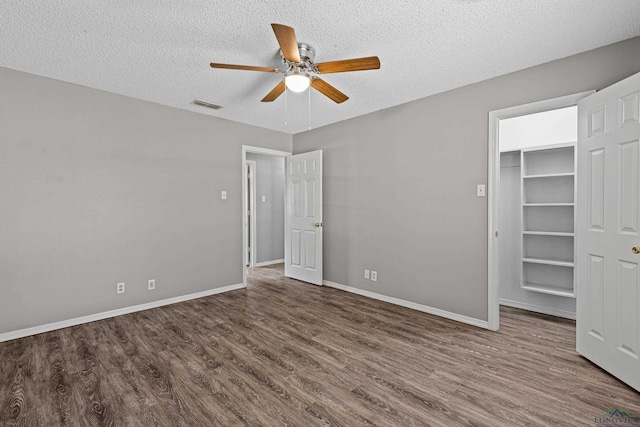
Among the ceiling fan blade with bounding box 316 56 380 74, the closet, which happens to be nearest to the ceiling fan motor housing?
the ceiling fan blade with bounding box 316 56 380 74

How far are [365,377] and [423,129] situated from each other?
8.89ft

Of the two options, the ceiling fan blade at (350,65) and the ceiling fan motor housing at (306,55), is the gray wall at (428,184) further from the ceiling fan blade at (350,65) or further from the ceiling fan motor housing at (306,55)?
the ceiling fan motor housing at (306,55)

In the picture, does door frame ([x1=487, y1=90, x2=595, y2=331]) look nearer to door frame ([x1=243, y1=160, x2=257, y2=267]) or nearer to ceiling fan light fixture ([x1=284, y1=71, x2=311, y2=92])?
ceiling fan light fixture ([x1=284, y1=71, x2=311, y2=92])

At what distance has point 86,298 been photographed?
10.3 ft

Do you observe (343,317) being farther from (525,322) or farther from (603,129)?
(603,129)

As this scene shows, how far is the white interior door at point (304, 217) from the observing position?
14.9 feet

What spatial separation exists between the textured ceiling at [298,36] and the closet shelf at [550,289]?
7.75 ft

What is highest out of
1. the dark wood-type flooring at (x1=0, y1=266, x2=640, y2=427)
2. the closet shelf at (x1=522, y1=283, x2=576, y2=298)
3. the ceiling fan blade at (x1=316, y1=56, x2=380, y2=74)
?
the ceiling fan blade at (x1=316, y1=56, x2=380, y2=74)

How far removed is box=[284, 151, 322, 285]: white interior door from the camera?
455cm

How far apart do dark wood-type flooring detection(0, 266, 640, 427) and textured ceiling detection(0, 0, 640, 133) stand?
2.51 metres

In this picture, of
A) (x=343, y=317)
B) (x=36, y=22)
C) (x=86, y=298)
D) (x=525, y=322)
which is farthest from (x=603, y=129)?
(x=86, y=298)

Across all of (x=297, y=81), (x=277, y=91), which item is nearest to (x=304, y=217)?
(x=277, y=91)

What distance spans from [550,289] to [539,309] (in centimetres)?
29

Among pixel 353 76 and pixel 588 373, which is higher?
pixel 353 76
